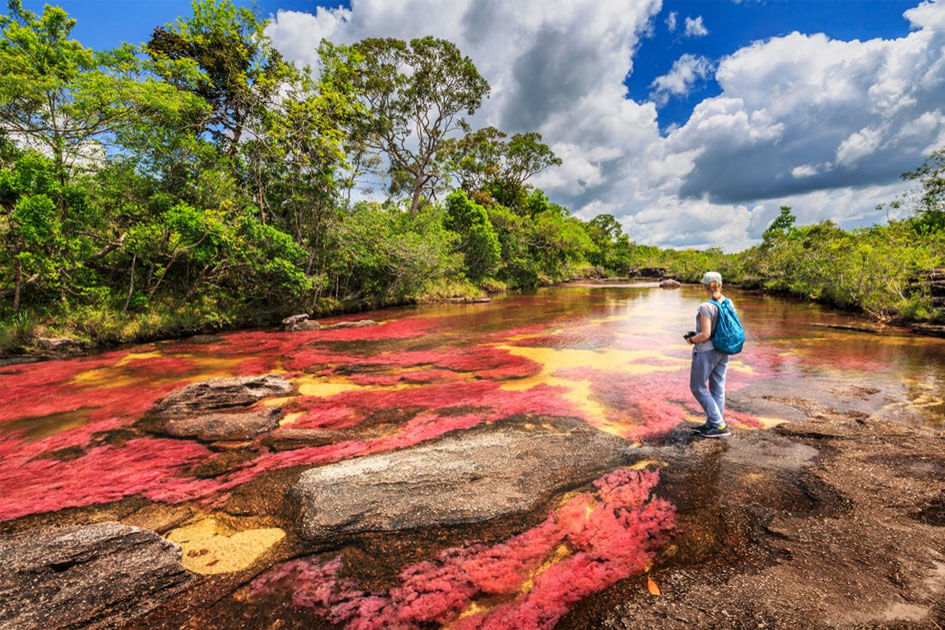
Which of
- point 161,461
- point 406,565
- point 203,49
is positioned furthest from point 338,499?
point 203,49

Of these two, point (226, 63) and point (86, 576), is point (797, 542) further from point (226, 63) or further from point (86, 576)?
point (226, 63)

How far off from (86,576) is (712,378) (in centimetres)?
628

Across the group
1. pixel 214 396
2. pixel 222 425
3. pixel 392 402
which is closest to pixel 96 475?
pixel 222 425

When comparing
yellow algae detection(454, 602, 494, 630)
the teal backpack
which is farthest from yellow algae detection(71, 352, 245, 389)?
the teal backpack

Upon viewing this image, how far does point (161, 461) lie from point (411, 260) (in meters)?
17.5

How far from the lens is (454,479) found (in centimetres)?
377

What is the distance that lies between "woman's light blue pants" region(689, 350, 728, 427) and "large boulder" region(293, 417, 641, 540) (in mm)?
1159

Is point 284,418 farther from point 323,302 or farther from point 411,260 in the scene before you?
point 411,260

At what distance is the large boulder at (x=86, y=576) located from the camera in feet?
7.13

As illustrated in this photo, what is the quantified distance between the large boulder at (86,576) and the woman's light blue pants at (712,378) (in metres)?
5.46

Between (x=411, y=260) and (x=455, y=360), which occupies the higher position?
(x=411, y=260)

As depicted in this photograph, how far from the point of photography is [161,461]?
4.51 metres

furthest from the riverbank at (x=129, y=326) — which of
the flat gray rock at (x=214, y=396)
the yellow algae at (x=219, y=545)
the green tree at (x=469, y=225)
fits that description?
the green tree at (x=469, y=225)

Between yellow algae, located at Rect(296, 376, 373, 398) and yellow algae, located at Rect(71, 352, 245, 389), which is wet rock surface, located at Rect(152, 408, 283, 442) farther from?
yellow algae, located at Rect(71, 352, 245, 389)
